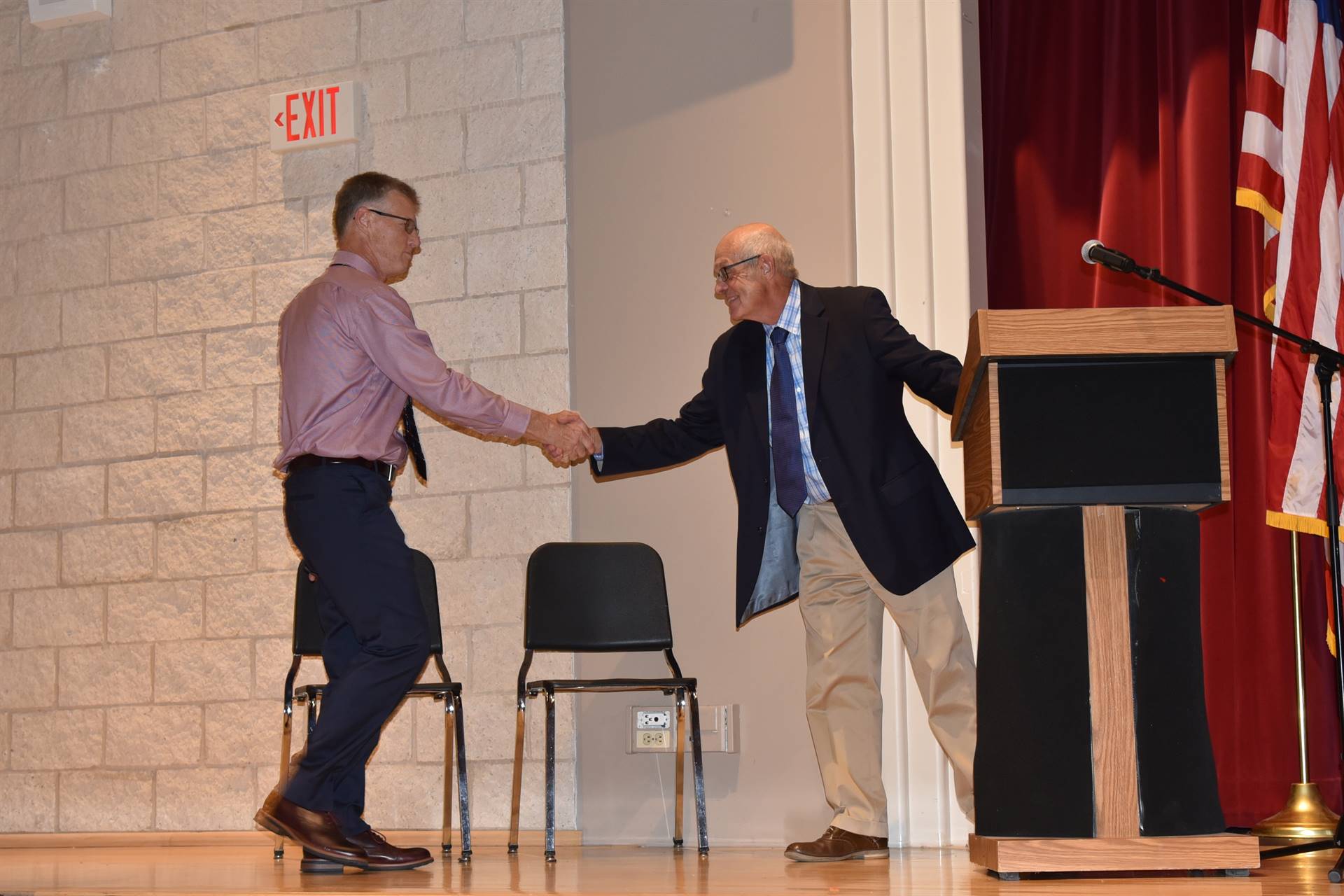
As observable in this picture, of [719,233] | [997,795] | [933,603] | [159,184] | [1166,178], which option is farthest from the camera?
[159,184]

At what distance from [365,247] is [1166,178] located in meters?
2.34

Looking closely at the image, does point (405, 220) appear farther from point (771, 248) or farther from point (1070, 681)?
point (1070, 681)

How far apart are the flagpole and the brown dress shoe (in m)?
1.06

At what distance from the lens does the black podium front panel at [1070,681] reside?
93.4 inches

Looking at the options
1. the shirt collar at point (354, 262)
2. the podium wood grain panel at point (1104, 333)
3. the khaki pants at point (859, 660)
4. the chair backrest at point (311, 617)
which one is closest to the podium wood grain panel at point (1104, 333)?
the podium wood grain panel at point (1104, 333)

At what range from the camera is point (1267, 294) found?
12.6ft

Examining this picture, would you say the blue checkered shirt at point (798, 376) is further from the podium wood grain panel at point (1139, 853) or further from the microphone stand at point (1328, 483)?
the podium wood grain panel at point (1139, 853)

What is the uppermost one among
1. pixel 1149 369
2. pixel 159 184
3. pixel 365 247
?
pixel 159 184

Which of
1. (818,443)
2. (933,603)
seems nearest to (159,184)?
(818,443)

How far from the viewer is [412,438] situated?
3619 millimetres

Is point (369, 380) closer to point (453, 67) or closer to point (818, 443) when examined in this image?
point (818, 443)

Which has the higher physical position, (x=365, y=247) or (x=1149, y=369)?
(x=365, y=247)

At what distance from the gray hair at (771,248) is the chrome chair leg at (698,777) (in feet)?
4.04

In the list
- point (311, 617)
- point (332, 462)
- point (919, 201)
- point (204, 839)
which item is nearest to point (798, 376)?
point (919, 201)
